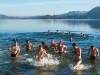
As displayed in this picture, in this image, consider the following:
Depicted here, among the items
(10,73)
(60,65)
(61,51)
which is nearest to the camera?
(10,73)

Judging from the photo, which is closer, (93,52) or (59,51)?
(93,52)

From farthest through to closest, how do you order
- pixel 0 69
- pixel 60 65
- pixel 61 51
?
pixel 61 51
pixel 60 65
pixel 0 69

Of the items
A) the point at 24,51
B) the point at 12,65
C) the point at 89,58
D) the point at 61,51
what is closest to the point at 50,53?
the point at 61,51

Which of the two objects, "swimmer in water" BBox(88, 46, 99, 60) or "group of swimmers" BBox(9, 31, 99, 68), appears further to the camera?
"swimmer in water" BBox(88, 46, 99, 60)

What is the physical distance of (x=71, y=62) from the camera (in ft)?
76.0

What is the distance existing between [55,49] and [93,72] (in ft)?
33.3

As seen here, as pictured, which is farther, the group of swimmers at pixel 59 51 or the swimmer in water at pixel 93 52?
the swimmer in water at pixel 93 52

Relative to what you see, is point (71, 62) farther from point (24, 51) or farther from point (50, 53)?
point (24, 51)

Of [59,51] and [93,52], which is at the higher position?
[93,52]

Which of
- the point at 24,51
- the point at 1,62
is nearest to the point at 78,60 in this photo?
the point at 1,62

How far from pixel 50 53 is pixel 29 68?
7.71 meters

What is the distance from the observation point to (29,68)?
2080 cm

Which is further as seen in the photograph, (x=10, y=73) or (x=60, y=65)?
(x=60, y=65)

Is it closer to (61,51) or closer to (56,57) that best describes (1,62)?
(56,57)
